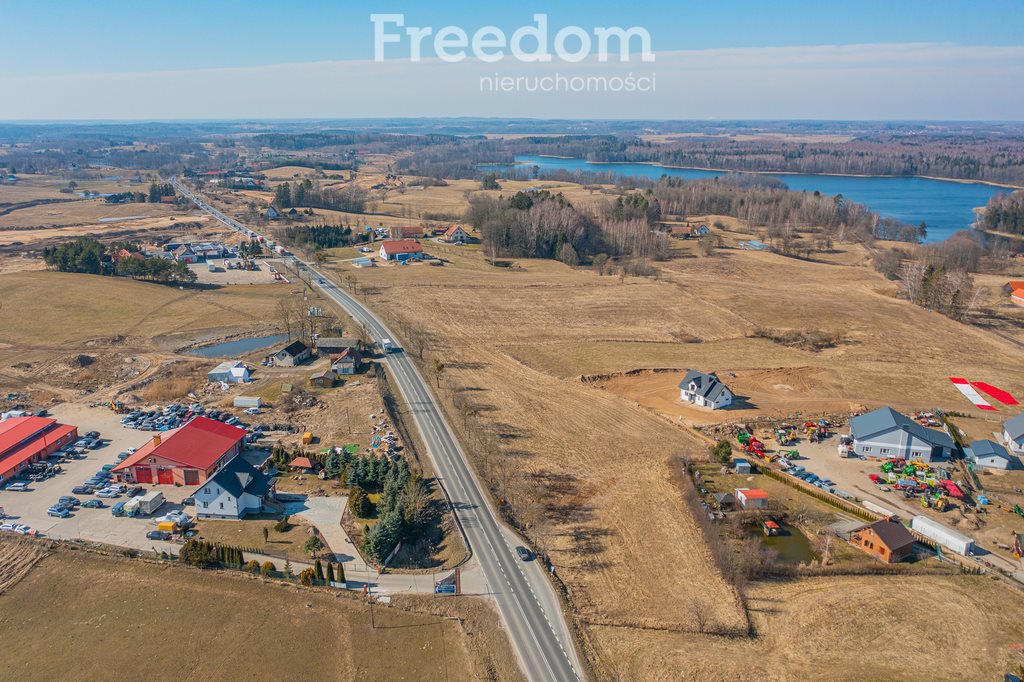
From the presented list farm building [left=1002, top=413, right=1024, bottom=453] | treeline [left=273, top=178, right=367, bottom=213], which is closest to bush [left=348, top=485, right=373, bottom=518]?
farm building [left=1002, top=413, right=1024, bottom=453]

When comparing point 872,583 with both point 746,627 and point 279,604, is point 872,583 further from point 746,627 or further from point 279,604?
point 279,604

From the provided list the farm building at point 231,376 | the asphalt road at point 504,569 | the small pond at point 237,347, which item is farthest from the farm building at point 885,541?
the small pond at point 237,347

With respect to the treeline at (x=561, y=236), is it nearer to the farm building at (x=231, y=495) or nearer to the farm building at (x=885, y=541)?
the farm building at (x=231, y=495)

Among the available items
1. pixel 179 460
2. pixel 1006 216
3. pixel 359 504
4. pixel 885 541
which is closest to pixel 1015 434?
pixel 885 541

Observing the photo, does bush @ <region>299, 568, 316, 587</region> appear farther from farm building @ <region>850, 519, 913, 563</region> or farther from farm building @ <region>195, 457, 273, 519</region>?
farm building @ <region>850, 519, 913, 563</region>

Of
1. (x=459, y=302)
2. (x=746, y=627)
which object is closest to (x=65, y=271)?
(x=459, y=302)

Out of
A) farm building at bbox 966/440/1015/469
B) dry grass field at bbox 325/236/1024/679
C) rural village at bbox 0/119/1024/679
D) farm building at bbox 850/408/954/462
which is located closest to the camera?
dry grass field at bbox 325/236/1024/679

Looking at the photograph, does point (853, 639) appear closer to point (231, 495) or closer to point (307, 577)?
point (307, 577)
